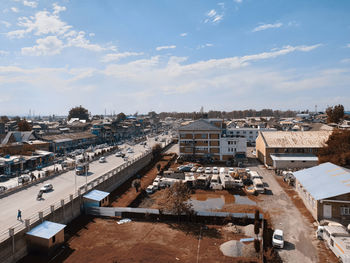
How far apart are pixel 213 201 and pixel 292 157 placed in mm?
20985

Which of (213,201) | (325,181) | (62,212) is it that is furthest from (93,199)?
(325,181)

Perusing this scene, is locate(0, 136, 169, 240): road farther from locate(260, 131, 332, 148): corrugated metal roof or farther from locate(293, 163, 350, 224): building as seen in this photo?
locate(260, 131, 332, 148): corrugated metal roof

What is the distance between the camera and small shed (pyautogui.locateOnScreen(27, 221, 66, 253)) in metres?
15.5

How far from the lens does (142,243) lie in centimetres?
1709

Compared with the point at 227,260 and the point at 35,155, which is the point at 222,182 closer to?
the point at 227,260

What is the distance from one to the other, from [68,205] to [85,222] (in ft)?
7.21

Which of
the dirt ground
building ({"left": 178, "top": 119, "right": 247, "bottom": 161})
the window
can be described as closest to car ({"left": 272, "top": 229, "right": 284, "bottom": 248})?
the dirt ground

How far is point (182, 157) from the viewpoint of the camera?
155ft

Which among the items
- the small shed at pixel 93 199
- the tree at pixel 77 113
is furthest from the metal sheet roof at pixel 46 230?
the tree at pixel 77 113

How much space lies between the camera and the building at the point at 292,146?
40.1 meters

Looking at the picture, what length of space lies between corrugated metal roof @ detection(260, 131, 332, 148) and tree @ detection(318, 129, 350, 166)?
601 cm

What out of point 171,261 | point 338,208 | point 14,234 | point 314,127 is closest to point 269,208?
point 338,208

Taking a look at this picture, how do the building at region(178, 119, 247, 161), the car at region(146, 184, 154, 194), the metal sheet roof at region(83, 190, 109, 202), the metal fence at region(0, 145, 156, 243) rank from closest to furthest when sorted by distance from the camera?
the metal fence at region(0, 145, 156, 243) → the metal sheet roof at region(83, 190, 109, 202) → the car at region(146, 184, 154, 194) → the building at region(178, 119, 247, 161)

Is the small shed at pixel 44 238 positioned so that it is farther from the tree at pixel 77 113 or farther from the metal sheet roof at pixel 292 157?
the tree at pixel 77 113
